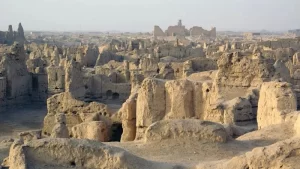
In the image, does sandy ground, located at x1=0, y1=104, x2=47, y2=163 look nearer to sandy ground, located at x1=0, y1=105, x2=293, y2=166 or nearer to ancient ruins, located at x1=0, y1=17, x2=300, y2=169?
ancient ruins, located at x1=0, y1=17, x2=300, y2=169

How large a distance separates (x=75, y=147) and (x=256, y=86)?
7.61 meters

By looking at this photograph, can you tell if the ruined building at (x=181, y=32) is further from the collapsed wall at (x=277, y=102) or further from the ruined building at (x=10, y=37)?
the collapsed wall at (x=277, y=102)

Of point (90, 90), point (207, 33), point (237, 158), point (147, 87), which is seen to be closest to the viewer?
point (237, 158)

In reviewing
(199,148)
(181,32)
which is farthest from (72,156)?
(181,32)

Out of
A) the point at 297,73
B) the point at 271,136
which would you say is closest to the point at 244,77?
the point at 271,136

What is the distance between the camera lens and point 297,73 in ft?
64.1

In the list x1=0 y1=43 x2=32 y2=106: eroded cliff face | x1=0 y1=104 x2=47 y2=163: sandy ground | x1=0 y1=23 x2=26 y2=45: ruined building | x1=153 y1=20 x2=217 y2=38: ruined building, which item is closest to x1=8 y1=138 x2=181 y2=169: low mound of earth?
x1=0 y1=104 x2=47 y2=163: sandy ground

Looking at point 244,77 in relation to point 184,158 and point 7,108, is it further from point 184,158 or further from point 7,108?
point 7,108

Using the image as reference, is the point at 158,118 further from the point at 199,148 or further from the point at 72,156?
the point at 72,156

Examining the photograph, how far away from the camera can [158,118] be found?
11875mm

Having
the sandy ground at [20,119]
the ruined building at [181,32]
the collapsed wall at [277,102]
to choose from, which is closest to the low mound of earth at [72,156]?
the collapsed wall at [277,102]

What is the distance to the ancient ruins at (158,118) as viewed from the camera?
6.71m

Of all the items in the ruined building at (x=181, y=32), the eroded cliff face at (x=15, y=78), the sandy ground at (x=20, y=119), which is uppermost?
the ruined building at (x=181, y=32)

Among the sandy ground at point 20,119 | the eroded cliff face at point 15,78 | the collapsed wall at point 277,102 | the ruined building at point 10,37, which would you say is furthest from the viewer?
the ruined building at point 10,37
